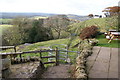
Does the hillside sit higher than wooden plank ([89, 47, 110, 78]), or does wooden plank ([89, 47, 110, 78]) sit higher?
the hillside

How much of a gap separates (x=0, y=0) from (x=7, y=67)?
213cm

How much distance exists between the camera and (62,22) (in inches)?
534

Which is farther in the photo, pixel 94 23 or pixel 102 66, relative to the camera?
pixel 94 23

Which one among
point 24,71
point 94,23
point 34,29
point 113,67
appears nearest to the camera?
point 113,67

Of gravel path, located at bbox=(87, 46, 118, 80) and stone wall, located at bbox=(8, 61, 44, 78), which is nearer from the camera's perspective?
gravel path, located at bbox=(87, 46, 118, 80)

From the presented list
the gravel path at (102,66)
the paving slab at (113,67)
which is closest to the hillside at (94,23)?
the gravel path at (102,66)

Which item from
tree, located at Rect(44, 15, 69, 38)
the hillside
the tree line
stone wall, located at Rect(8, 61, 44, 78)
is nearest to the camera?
stone wall, located at Rect(8, 61, 44, 78)

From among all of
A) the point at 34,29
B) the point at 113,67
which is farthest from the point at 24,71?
the point at 34,29

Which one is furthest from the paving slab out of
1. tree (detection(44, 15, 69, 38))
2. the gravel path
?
tree (detection(44, 15, 69, 38))

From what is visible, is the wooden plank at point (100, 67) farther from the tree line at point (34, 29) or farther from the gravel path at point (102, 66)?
the tree line at point (34, 29)

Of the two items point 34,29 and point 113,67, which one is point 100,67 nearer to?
point 113,67

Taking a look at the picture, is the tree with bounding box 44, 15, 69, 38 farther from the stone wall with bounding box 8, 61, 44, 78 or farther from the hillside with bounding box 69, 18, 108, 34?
the stone wall with bounding box 8, 61, 44, 78

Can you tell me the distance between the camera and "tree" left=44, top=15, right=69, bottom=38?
13322mm

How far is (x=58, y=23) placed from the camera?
45.8 feet
